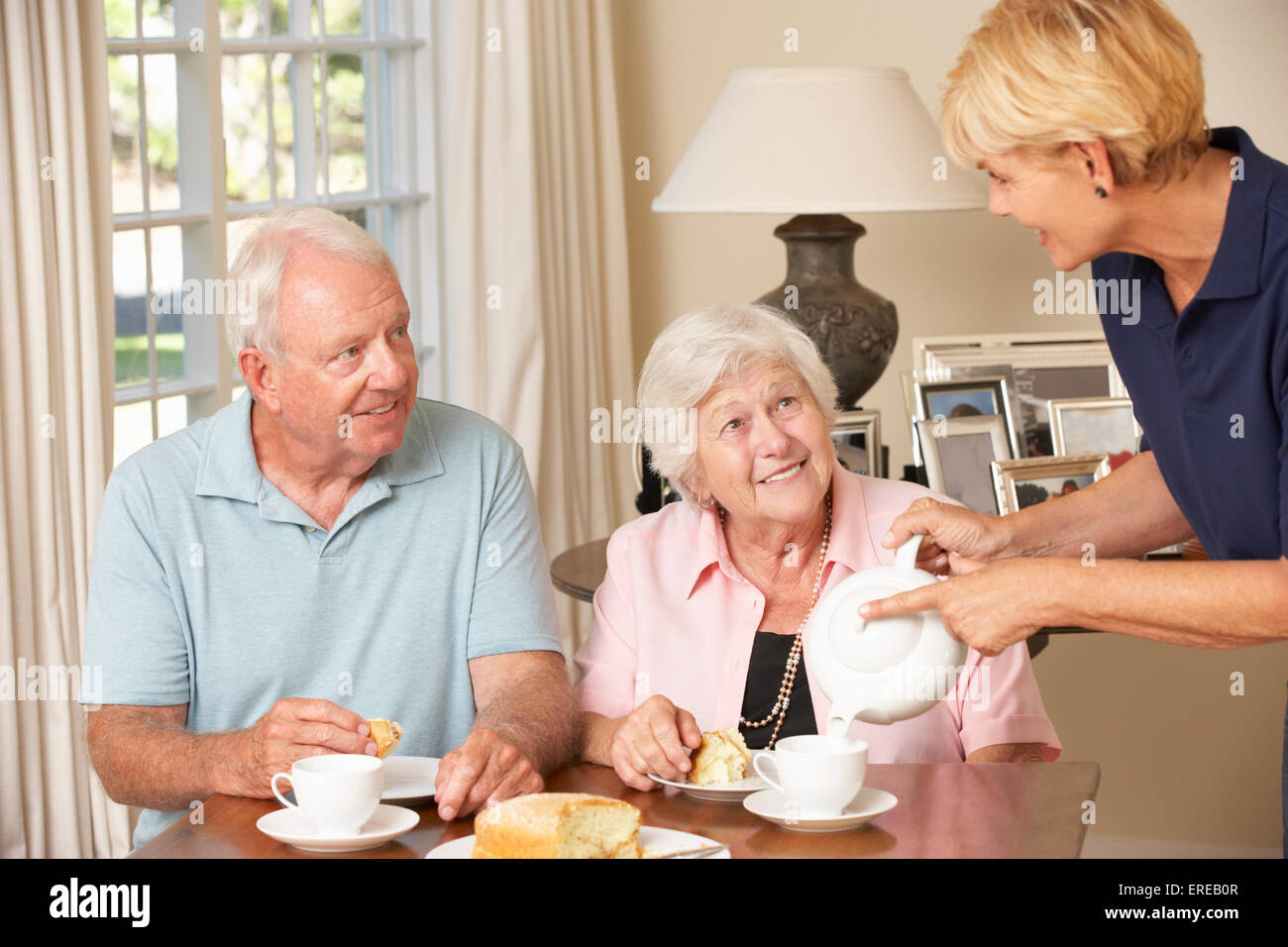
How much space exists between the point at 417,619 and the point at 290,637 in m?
0.16

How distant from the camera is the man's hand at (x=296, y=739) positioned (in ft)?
4.81

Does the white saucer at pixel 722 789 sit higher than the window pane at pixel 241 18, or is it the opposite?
the window pane at pixel 241 18

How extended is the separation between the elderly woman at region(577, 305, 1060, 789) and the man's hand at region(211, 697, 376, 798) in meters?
0.46

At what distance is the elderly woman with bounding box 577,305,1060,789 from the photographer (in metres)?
1.86

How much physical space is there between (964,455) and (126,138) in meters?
1.83

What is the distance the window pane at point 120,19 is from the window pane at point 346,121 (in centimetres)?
74

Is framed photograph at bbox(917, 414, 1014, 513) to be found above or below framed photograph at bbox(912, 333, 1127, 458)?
below

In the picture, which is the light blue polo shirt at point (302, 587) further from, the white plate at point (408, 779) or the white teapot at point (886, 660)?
the white teapot at point (886, 660)

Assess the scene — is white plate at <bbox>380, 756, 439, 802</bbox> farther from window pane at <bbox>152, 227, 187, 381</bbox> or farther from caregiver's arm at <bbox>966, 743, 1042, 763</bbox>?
window pane at <bbox>152, 227, 187, 381</bbox>

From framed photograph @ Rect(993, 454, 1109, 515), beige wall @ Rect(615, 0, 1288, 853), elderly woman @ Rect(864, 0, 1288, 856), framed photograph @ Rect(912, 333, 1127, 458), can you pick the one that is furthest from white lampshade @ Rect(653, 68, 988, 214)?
elderly woman @ Rect(864, 0, 1288, 856)

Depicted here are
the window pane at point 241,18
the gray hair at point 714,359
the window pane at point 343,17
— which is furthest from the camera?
the window pane at point 343,17

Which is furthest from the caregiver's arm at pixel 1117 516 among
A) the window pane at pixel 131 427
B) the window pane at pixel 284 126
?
the window pane at pixel 284 126
